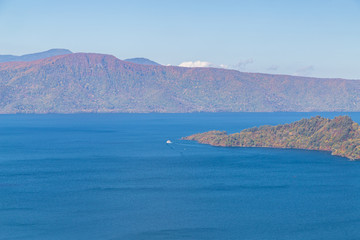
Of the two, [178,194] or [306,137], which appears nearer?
[178,194]

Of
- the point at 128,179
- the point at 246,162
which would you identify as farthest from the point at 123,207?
the point at 246,162

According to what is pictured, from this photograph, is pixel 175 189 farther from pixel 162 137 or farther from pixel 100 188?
pixel 162 137

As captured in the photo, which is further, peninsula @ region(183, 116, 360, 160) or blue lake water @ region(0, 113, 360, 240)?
peninsula @ region(183, 116, 360, 160)

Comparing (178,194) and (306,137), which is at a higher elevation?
(306,137)

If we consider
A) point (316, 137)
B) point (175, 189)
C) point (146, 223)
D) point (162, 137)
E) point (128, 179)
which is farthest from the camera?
point (162, 137)

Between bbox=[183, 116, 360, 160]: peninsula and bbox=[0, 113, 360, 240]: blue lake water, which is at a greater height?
bbox=[183, 116, 360, 160]: peninsula
